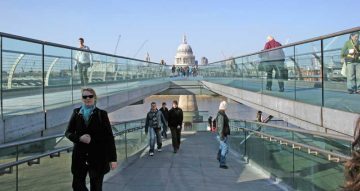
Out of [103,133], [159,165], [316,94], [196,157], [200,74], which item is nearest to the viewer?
[103,133]

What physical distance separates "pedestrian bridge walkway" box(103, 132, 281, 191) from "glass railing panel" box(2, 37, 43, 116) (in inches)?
77.9

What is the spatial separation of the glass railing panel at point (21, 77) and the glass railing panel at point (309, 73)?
488 centimetres

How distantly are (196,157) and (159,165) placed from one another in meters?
2.39

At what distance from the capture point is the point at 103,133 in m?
5.17

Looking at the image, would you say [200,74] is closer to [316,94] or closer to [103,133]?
[316,94]

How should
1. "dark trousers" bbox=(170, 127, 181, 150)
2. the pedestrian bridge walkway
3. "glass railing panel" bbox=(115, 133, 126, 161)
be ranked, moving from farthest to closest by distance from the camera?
1. "dark trousers" bbox=(170, 127, 181, 150)
2. "glass railing panel" bbox=(115, 133, 126, 161)
3. the pedestrian bridge walkway

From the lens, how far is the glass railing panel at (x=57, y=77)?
8.23m

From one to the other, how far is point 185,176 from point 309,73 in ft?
10.8

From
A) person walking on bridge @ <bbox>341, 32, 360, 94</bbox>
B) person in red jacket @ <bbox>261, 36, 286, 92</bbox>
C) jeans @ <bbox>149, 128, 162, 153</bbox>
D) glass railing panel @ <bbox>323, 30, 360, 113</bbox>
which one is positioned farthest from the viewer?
jeans @ <bbox>149, 128, 162, 153</bbox>

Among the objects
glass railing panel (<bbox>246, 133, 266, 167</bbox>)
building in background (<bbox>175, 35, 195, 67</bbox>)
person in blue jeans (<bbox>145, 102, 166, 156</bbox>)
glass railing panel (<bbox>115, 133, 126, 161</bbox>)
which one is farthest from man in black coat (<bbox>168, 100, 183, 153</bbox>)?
building in background (<bbox>175, 35, 195, 67</bbox>)

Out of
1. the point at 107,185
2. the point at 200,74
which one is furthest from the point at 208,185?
the point at 200,74

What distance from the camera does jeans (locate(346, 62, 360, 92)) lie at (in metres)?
6.85

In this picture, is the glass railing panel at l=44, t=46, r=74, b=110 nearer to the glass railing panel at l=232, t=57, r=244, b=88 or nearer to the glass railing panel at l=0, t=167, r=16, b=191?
the glass railing panel at l=0, t=167, r=16, b=191

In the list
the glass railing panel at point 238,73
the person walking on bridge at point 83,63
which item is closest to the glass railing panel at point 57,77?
the person walking on bridge at point 83,63
